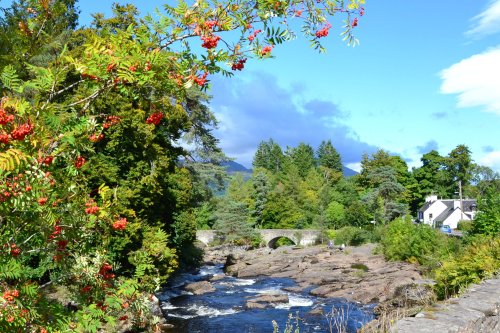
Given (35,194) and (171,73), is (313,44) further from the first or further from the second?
(35,194)

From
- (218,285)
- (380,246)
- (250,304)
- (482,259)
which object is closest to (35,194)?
(482,259)

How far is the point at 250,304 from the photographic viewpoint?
23953 millimetres

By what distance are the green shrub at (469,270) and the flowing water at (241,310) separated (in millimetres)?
3333

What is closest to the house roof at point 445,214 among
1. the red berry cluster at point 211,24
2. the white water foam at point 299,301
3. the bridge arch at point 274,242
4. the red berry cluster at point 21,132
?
the bridge arch at point 274,242

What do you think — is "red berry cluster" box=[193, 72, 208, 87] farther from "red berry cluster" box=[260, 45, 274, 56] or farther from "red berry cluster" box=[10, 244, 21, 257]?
"red berry cluster" box=[10, 244, 21, 257]

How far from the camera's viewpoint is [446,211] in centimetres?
7038

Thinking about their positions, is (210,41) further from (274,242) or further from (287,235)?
(274,242)

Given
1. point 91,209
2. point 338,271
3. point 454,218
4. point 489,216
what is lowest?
point 338,271

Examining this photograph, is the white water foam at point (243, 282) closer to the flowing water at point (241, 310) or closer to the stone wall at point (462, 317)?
the flowing water at point (241, 310)

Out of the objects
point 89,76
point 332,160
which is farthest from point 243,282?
point 332,160

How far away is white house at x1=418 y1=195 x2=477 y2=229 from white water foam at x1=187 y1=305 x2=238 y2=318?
52.7m

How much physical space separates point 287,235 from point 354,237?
399 inches

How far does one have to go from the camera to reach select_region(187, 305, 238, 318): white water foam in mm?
22073

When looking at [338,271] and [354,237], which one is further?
[354,237]
